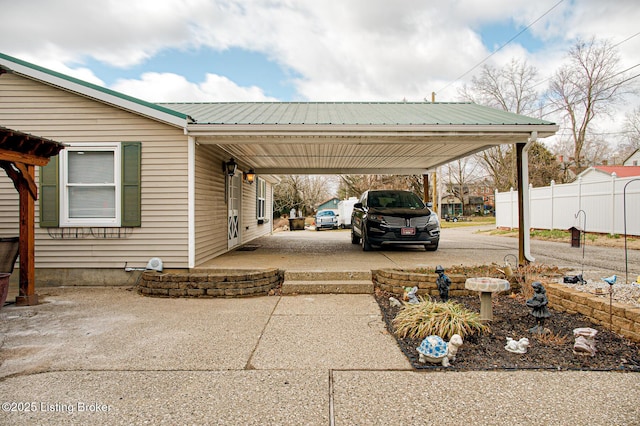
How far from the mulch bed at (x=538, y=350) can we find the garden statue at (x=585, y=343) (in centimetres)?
5

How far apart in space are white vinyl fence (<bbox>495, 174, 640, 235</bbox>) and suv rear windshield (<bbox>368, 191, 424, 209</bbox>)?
4.54m

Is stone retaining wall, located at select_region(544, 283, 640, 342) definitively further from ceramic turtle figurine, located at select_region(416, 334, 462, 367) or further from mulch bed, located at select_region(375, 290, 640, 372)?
ceramic turtle figurine, located at select_region(416, 334, 462, 367)

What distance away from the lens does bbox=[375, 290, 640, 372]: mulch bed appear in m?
3.38

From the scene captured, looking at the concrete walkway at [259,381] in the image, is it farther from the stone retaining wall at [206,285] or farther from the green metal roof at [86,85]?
the green metal roof at [86,85]

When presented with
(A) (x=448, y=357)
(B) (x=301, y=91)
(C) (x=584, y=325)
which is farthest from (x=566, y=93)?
(A) (x=448, y=357)

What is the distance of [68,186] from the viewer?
6.90 metres

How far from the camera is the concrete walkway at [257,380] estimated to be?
2617 mm

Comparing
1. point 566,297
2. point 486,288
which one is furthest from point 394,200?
point 486,288

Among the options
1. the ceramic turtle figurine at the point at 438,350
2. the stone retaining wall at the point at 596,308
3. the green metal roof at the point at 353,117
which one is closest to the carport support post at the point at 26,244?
the green metal roof at the point at 353,117

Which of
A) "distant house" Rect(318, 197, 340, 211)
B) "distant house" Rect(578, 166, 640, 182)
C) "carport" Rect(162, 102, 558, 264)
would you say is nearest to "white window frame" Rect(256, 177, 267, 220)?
"carport" Rect(162, 102, 558, 264)

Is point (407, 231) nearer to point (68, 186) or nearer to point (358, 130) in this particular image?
point (358, 130)

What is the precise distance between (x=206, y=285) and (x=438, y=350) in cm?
409

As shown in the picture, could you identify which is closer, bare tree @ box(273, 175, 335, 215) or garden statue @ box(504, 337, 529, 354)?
garden statue @ box(504, 337, 529, 354)

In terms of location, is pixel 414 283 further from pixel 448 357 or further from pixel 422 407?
pixel 422 407
